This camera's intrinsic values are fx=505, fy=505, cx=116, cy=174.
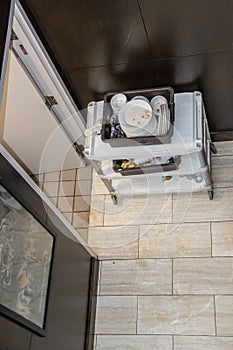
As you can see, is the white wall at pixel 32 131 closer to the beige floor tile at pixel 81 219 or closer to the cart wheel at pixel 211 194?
the beige floor tile at pixel 81 219

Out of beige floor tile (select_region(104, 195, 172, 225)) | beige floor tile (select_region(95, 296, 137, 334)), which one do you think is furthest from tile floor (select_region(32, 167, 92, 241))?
beige floor tile (select_region(95, 296, 137, 334))

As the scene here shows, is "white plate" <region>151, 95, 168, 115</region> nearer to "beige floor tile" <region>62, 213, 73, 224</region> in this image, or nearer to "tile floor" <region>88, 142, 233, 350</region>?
"tile floor" <region>88, 142, 233, 350</region>

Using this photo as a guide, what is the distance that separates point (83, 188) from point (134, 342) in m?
0.93

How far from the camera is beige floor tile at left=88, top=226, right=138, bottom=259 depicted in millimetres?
2686

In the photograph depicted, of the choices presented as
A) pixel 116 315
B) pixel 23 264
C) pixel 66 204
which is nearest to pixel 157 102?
pixel 66 204

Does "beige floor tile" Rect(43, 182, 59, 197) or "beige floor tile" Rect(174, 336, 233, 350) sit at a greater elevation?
"beige floor tile" Rect(43, 182, 59, 197)

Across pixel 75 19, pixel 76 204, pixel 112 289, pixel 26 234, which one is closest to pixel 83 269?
pixel 112 289

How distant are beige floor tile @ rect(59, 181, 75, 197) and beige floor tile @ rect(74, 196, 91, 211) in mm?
48

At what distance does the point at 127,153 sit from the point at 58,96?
466 mm

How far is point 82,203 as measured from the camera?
2893 mm

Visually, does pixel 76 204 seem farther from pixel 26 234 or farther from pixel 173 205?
pixel 26 234

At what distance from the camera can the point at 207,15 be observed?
206 cm

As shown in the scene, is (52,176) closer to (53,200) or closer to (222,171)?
(53,200)

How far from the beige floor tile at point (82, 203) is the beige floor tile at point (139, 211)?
119mm
